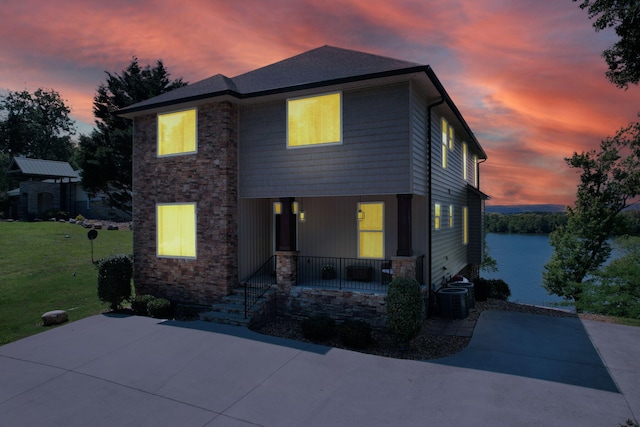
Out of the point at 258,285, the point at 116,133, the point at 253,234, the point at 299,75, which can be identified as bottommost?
the point at 258,285

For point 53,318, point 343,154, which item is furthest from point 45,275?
point 343,154

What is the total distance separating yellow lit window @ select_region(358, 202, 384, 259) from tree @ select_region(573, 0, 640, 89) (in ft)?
31.4

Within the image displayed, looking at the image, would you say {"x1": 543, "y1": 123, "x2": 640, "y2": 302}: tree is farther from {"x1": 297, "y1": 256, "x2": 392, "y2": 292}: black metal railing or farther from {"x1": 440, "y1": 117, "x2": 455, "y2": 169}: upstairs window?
{"x1": 297, "y1": 256, "x2": 392, "y2": 292}: black metal railing

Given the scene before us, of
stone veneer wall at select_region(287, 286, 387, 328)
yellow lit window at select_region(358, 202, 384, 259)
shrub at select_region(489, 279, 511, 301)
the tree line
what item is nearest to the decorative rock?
stone veneer wall at select_region(287, 286, 387, 328)

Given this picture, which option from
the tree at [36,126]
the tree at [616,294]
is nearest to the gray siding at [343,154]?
the tree at [616,294]

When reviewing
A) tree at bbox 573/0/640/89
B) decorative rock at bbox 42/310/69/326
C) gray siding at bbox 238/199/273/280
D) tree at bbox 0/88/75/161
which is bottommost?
decorative rock at bbox 42/310/69/326

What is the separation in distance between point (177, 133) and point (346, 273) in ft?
23.5

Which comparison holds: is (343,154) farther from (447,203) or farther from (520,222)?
(520,222)

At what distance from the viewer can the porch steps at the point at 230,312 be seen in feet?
31.0

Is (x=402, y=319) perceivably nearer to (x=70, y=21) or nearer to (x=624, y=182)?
(x=70, y=21)

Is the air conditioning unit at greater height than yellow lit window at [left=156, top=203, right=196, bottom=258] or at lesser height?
lesser

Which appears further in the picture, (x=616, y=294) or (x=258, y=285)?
(x=616, y=294)

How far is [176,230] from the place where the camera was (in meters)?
11.7

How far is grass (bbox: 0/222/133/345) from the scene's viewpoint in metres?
10.5
